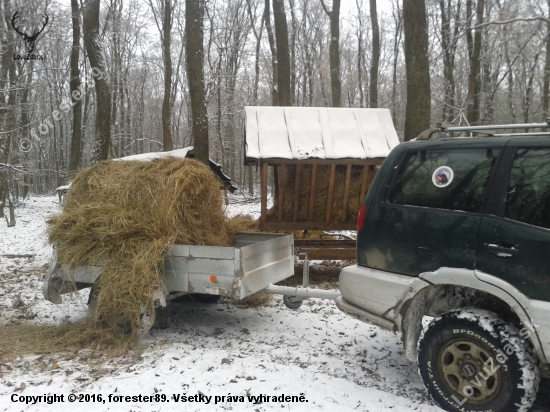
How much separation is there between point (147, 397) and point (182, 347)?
1.35 metres

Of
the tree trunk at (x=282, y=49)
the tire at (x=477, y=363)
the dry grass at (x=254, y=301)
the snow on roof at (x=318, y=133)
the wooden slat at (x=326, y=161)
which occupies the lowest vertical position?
the dry grass at (x=254, y=301)

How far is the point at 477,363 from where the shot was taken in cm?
356

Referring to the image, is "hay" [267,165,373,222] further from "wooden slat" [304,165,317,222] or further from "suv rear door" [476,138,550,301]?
"suv rear door" [476,138,550,301]

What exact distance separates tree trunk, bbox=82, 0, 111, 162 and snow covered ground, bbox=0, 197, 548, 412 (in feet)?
22.5

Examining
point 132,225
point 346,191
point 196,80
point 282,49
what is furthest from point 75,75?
point 132,225

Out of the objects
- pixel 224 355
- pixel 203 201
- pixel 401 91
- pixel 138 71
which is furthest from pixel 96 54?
pixel 138 71

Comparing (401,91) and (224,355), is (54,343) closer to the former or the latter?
(224,355)

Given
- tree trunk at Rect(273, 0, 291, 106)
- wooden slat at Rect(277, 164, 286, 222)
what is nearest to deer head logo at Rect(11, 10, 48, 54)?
tree trunk at Rect(273, 0, 291, 106)

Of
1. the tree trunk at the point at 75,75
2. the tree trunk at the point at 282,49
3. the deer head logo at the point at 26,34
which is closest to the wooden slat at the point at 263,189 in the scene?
the tree trunk at the point at 282,49

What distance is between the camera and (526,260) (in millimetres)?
3391

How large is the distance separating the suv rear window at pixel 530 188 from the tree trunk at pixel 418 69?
203 inches

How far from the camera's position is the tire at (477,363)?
338cm

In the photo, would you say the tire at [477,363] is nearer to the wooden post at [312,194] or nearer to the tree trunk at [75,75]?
the wooden post at [312,194]

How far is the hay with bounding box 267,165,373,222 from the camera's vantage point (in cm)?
842
